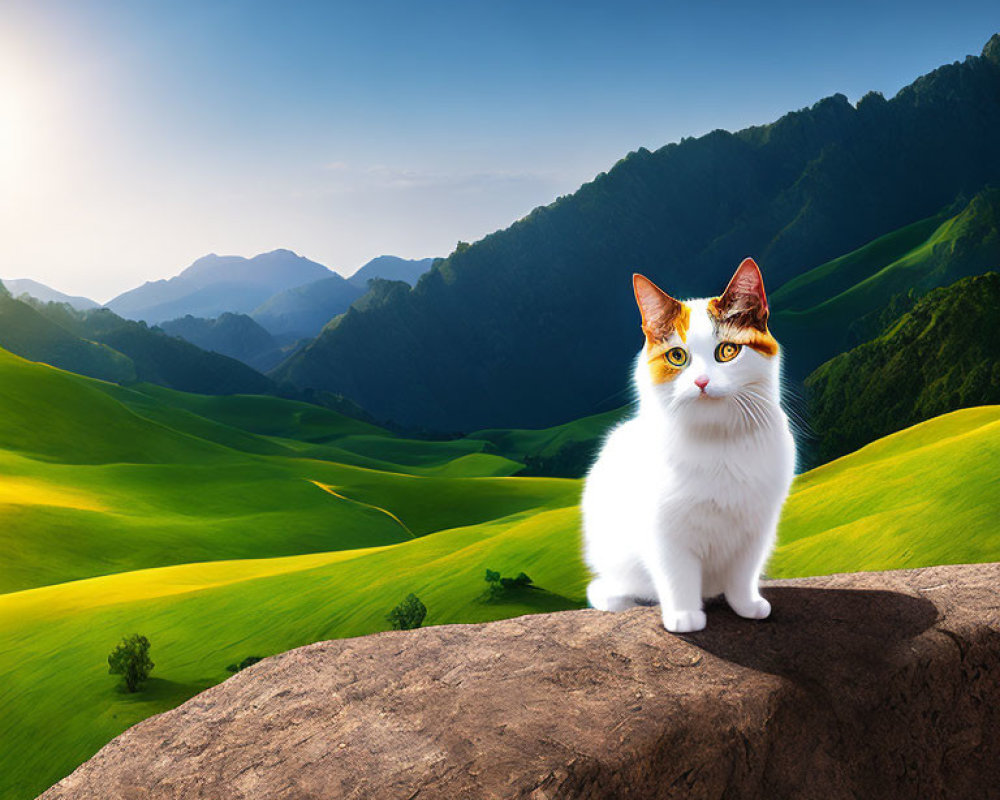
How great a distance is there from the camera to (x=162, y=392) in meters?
60.8

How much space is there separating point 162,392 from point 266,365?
79.1 m

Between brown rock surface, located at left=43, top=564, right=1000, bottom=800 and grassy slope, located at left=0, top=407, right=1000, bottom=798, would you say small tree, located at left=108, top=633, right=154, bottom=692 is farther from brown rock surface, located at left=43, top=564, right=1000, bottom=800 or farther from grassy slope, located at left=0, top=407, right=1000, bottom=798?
brown rock surface, located at left=43, top=564, right=1000, bottom=800

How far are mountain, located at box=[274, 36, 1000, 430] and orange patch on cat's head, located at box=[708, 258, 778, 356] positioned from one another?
4593 inches

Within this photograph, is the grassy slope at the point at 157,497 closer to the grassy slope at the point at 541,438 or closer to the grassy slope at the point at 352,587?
the grassy slope at the point at 352,587

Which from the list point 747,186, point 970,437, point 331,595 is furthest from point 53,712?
point 747,186

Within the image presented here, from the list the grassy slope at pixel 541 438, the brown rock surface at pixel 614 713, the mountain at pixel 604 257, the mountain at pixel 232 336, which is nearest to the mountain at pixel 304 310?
the mountain at pixel 232 336

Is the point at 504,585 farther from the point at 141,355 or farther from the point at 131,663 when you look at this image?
the point at 141,355

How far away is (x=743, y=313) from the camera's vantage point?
3.08 metres

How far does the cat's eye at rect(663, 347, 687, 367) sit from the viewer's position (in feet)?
10.2

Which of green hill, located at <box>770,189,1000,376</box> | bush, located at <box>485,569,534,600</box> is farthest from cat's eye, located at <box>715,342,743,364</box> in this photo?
green hill, located at <box>770,189,1000,376</box>

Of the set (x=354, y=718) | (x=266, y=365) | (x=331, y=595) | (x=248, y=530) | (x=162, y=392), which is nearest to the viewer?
(x=354, y=718)

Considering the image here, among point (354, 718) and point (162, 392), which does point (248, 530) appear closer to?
point (354, 718)

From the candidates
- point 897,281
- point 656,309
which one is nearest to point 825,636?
point 656,309

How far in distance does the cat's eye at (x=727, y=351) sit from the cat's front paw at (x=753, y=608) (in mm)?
1547
